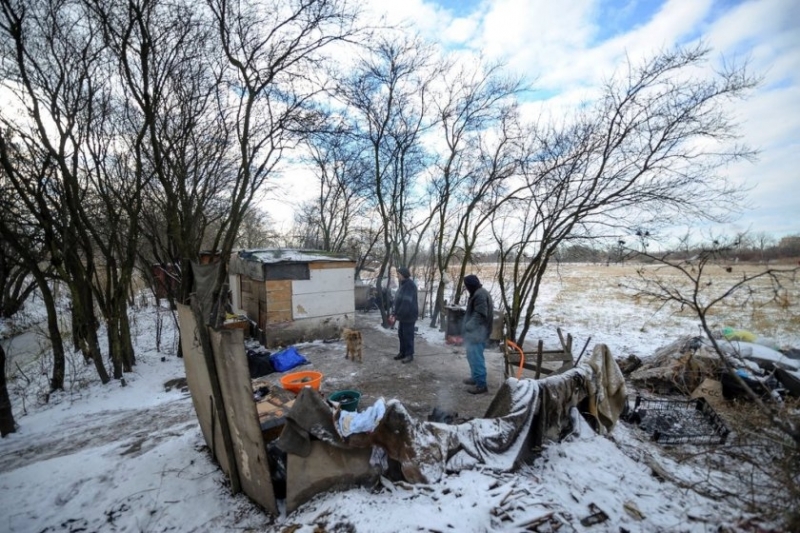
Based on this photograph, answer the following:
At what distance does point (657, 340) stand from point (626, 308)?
5.91 meters

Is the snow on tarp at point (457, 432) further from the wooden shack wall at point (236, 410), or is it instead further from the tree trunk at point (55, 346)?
the tree trunk at point (55, 346)

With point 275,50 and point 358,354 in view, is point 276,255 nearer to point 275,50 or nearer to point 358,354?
point 358,354

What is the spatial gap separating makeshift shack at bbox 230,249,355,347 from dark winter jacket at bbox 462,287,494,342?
15.6 ft

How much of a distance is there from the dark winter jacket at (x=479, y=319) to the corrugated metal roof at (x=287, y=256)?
191 inches

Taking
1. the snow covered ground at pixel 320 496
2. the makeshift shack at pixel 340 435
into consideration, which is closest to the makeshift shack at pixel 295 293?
the snow covered ground at pixel 320 496

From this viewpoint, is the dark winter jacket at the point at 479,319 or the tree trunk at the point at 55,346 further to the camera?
the tree trunk at the point at 55,346

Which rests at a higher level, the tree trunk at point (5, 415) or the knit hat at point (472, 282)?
the knit hat at point (472, 282)

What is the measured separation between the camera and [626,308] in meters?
15.0

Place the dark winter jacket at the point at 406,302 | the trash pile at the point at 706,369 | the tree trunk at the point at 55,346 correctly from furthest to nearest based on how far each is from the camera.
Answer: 1. the dark winter jacket at the point at 406,302
2. the tree trunk at the point at 55,346
3. the trash pile at the point at 706,369

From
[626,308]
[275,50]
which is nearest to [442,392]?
[275,50]

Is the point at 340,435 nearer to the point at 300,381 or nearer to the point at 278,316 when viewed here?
the point at 300,381

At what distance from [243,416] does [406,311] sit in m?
4.55

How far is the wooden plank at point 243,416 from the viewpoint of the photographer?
2723 millimetres

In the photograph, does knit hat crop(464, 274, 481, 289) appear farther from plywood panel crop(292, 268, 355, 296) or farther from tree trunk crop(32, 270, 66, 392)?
tree trunk crop(32, 270, 66, 392)
